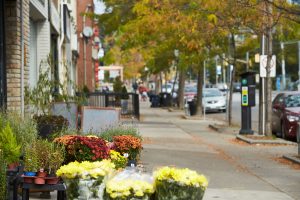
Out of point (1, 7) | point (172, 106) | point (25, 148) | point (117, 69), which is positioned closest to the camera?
point (25, 148)

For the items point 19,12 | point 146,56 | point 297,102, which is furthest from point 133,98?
point 19,12

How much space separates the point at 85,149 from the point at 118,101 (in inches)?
793

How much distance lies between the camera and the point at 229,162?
14.0m

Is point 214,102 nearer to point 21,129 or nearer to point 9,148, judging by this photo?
point 21,129

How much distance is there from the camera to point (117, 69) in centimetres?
6106

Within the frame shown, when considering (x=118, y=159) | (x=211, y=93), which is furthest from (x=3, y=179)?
(x=211, y=93)

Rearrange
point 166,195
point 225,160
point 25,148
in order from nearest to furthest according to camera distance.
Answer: point 166,195, point 25,148, point 225,160

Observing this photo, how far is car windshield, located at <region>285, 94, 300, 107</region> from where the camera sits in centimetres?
2123

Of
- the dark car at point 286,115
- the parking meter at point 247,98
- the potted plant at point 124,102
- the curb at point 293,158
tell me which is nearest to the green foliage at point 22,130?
the curb at point 293,158

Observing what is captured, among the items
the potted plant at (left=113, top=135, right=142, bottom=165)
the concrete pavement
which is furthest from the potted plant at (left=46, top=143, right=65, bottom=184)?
the potted plant at (left=113, top=135, right=142, bottom=165)

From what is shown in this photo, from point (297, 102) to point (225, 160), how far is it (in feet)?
25.5

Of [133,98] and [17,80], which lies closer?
[17,80]

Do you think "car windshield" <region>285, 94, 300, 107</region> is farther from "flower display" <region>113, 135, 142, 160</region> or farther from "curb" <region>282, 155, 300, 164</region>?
"flower display" <region>113, 135, 142, 160</region>

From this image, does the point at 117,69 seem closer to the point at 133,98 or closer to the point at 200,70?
the point at 200,70
